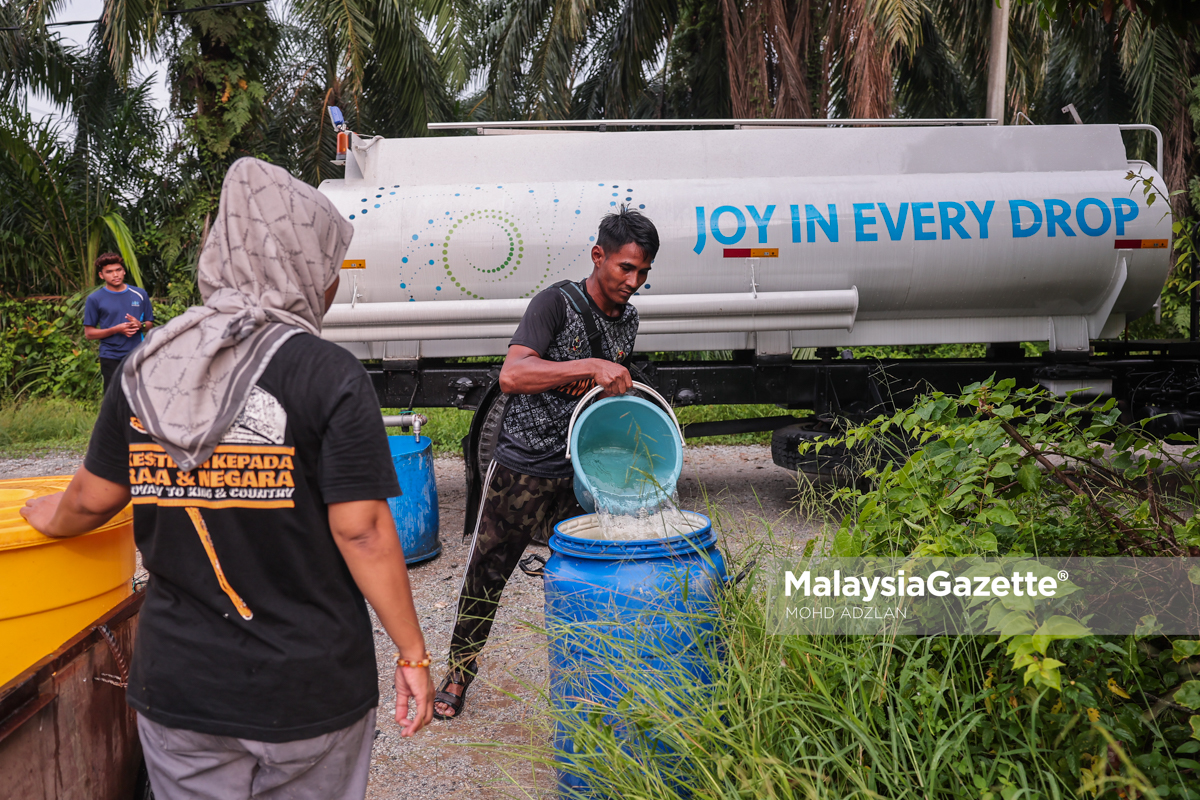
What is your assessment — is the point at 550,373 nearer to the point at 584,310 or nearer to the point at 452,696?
the point at 584,310

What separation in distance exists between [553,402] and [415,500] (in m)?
2.34

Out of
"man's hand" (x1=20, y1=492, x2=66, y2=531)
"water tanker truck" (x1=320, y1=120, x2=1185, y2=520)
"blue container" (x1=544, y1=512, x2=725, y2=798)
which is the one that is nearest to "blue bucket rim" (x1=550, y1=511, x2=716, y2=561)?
"blue container" (x1=544, y1=512, x2=725, y2=798)

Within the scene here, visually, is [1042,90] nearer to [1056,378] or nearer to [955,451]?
[1056,378]

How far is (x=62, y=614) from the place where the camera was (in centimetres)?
211

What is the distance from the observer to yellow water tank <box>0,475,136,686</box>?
1.97 m

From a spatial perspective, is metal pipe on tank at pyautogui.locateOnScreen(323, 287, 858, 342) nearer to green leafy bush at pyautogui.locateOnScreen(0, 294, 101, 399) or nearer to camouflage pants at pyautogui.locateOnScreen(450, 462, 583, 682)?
camouflage pants at pyautogui.locateOnScreen(450, 462, 583, 682)

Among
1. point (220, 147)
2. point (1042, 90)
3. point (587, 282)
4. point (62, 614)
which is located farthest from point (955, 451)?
point (1042, 90)

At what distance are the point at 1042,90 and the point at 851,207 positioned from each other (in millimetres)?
13950

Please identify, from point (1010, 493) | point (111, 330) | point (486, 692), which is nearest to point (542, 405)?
point (486, 692)

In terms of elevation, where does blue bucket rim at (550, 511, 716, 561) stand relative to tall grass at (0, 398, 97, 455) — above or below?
above

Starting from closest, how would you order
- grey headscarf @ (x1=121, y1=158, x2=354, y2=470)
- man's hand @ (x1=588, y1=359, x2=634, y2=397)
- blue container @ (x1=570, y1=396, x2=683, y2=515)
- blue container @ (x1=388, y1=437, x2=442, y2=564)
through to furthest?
grey headscarf @ (x1=121, y1=158, x2=354, y2=470) → man's hand @ (x1=588, y1=359, x2=634, y2=397) → blue container @ (x1=570, y1=396, x2=683, y2=515) → blue container @ (x1=388, y1=437, x2=442, y2=564)

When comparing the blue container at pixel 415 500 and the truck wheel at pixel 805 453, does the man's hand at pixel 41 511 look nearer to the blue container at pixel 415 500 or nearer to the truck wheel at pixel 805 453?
the blue container at pixel 415 500

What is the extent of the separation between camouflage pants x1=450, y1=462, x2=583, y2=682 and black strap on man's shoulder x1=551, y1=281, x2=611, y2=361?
508mm

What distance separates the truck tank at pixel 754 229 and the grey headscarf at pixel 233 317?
4.10 metres
